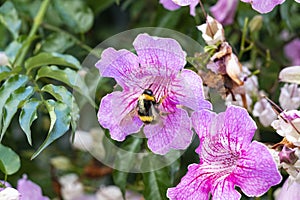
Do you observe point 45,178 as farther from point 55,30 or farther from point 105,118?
point 105,118

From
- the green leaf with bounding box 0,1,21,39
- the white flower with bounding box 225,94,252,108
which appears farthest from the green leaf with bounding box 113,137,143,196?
the green leaf with bounding box 0,1,21,39

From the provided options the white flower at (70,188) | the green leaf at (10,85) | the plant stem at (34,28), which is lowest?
the white flower at (70,188)

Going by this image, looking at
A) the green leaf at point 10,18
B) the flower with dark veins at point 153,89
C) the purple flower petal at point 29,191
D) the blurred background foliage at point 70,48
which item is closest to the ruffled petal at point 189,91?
the flower with dark veins at point 153,89

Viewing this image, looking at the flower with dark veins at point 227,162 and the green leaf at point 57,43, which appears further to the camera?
the green leaf at point 57,43

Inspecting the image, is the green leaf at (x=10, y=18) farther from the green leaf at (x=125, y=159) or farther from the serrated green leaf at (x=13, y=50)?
the green leaf at (x=125, y=159)

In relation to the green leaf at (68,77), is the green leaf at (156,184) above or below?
below

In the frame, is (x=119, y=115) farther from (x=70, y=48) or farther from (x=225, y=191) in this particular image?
(x=70, y=48)

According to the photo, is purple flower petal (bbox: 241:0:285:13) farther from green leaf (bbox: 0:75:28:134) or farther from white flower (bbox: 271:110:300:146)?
green leaf (bbox: 0:75:28:134)
